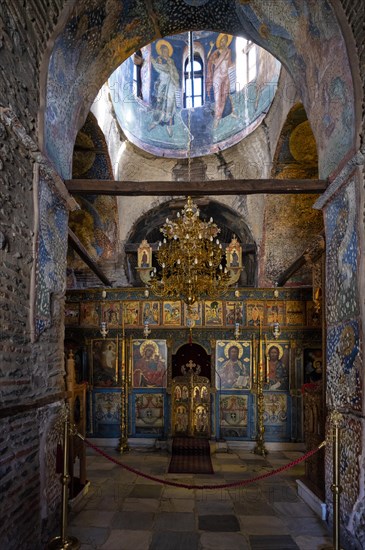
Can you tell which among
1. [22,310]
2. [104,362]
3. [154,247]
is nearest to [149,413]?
[104,362]

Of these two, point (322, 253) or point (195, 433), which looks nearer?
point (322, 253)

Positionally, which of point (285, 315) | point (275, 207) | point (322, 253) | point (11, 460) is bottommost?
point (11, 460)

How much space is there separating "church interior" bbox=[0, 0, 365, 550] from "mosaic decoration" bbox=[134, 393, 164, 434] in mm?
36

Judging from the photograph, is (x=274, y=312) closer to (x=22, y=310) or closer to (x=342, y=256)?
(x=342, y=256)

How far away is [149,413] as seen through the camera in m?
11.4

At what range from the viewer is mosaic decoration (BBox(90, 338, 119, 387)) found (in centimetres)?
1151

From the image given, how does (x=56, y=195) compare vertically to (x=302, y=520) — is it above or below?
above

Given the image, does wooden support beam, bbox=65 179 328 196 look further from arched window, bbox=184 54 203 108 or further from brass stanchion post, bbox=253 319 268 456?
arched window, bbox=184 54 203 108

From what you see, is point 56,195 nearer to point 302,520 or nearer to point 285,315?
point 302,520

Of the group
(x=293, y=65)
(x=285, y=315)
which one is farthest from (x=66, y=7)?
(x=285, y=315)

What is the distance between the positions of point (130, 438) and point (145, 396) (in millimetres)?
1089

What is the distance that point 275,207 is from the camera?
1167 centimetres

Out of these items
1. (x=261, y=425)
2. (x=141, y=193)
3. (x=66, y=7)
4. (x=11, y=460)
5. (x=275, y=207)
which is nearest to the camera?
(x=11, y=460)

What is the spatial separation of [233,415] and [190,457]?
6.36 feet
